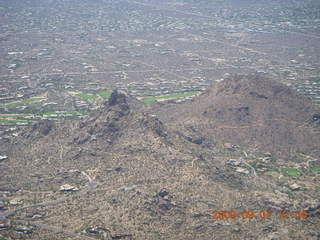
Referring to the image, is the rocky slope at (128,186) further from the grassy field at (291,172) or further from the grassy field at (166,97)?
the grassy field at (166,97)

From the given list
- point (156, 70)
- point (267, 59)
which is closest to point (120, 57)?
point (156, 70)

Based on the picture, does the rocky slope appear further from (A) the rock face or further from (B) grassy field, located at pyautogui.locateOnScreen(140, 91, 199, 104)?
(B) grassy field, located at pyautogui.locateOnScreen(140, 91, 199, 104)

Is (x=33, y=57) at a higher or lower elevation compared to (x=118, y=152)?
lower

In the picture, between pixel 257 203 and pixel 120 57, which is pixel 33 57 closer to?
pixel 120 57

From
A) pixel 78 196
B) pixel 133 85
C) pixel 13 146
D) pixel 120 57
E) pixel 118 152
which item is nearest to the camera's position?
pixel 78 196

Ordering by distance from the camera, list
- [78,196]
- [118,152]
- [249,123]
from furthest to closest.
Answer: [249,123] < [118,152] < [78,196]

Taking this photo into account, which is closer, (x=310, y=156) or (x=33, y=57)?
(x=310, y=156)
